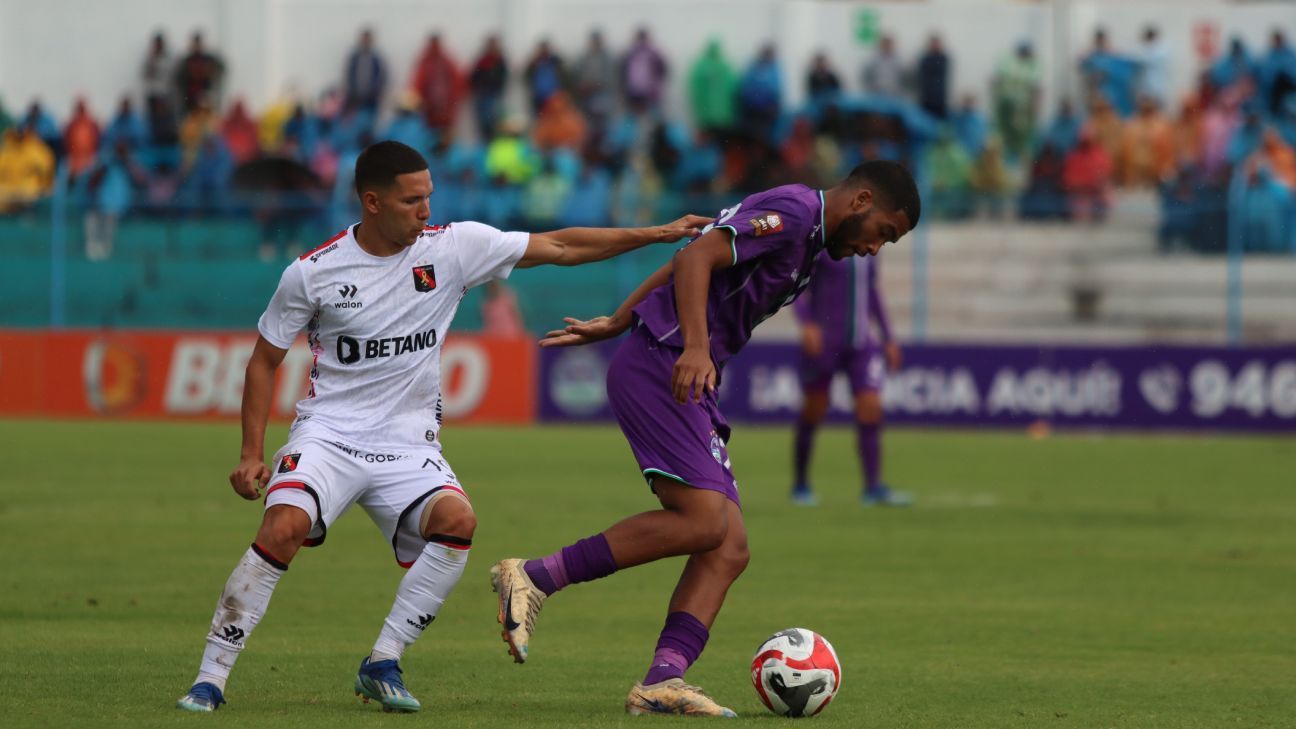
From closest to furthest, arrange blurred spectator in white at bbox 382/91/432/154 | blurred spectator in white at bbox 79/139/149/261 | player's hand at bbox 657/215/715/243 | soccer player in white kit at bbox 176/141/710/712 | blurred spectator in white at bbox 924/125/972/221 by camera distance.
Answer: soccer player in white kit at bbox 176/141/710/712
player's hand at bbox 657/215/715/243
blurred spectator in white at bbox 79/139/149/261
blurred spectator in white at bbox 924/125/972/221
blurred spectator in white at bbox 382/91/432/154

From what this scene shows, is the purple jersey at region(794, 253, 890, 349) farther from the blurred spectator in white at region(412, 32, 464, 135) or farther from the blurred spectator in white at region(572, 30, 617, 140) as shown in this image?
the blurred spectator in white at region(412, 32, 464, 135)

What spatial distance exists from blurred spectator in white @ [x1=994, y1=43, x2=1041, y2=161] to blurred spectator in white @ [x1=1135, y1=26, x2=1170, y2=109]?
60.7 inches

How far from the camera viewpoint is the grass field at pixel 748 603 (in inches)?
280

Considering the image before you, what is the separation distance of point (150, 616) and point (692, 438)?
3345 millimetres

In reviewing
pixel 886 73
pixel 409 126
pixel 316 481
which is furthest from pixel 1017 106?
pixel 316 481

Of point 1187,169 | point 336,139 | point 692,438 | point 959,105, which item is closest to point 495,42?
point 336,139

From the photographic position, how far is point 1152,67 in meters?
30.3

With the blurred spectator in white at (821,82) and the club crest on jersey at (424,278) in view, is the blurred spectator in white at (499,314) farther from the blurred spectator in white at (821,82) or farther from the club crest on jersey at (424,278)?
the club crest on jersey at (424,278)

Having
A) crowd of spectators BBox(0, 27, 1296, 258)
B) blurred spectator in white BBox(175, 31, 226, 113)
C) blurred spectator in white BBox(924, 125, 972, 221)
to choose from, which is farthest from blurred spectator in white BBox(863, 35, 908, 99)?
blurred spectator in white BBox(175, 31, 226, 113)

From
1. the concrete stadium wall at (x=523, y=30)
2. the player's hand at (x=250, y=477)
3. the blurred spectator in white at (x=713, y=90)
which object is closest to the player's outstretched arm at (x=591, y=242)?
the player's hand at (x=250, y=477)

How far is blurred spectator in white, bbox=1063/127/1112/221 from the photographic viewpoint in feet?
87.8

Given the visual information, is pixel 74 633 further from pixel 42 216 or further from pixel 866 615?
pixel 42 216

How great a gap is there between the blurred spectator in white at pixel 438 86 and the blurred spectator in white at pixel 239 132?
265cm

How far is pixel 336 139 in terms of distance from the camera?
2936cm
